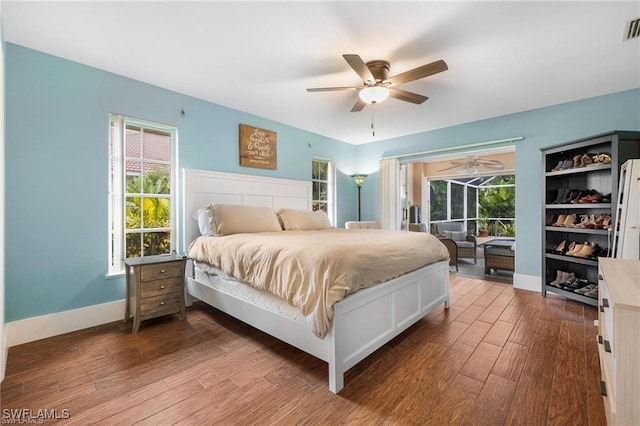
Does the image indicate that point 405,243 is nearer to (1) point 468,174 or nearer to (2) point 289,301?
(2) point 289,301

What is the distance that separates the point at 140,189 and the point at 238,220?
3.64 ft

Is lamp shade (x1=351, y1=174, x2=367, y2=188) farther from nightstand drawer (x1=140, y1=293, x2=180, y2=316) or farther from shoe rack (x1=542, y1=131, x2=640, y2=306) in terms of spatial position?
nightstand drawer (x1=140, y1=293, x2=180, y2=316)

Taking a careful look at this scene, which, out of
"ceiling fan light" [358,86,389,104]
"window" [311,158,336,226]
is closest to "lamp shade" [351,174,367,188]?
"window" [311,158,336,226]

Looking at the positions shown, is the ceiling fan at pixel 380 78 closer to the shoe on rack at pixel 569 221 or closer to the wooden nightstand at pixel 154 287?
the wooden nightstand at pixel 154 287

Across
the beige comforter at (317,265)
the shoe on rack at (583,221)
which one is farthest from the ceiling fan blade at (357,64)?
the shoe on rack at (583,221)

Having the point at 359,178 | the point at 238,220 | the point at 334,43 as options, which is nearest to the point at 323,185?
the point at 359,178

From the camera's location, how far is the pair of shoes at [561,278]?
3381mm

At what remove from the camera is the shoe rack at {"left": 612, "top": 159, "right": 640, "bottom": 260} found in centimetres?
242

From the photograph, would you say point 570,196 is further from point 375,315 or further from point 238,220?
point 238,220

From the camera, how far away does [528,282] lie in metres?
3.81

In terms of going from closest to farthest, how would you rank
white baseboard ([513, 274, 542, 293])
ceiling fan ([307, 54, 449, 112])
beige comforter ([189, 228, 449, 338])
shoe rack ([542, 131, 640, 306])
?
1. beige comforter ([189, 228, 449, 338])
2. ceiling fan ([307, 54, 449, 112])
3. shoe rack ([542, 131, 640, 306])
4. white baseboard ([513, 274, 542, 293])

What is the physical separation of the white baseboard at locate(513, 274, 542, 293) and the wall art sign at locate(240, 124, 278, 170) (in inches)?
151

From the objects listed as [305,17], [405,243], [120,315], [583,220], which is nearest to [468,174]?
[583,220]

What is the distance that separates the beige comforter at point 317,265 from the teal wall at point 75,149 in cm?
128
